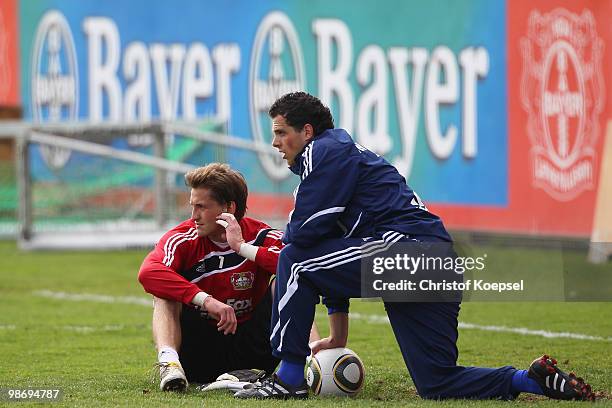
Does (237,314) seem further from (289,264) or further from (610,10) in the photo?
(610,10)

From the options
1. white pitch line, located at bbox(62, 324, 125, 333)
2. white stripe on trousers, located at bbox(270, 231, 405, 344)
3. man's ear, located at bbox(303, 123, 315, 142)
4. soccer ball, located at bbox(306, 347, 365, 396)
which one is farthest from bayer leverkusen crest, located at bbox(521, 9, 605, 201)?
white stripe on trousers, located at bbox(270, 231, 405, 344)

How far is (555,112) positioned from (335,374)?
771cm

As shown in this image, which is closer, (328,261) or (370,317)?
(328,261)

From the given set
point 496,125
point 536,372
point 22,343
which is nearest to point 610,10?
point 496,125

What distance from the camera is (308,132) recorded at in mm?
6391

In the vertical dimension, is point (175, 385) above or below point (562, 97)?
below

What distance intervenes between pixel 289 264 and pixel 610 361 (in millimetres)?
2351

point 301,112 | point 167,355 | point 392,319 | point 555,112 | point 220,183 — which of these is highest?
point 301,112

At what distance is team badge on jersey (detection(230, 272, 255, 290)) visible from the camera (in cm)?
690

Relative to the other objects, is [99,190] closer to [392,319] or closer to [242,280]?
[242,280]

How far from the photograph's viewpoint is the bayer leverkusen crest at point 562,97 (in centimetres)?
1324

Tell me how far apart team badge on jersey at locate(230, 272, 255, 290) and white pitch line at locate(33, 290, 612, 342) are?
2.75 metres

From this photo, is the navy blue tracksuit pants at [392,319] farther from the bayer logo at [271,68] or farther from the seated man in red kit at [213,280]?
the bayer logo at [271,68]

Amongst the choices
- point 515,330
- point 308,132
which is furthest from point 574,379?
point 515,330
